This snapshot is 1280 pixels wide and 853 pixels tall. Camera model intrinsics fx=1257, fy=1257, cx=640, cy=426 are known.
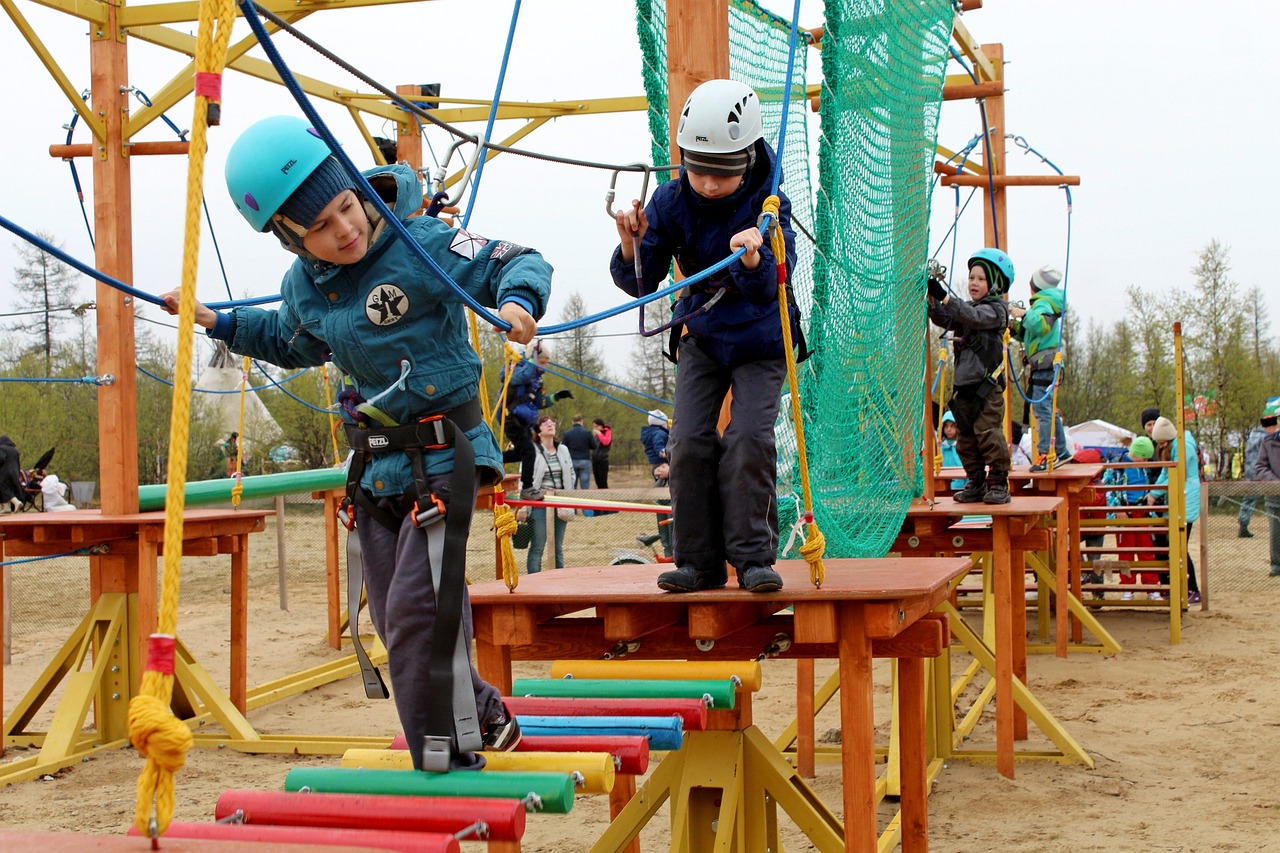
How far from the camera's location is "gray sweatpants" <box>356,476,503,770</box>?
2.67 meters

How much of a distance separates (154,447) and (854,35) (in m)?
22.0

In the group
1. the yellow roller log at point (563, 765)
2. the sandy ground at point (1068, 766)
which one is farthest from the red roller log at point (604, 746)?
the sandy ground at point (1068, 766)

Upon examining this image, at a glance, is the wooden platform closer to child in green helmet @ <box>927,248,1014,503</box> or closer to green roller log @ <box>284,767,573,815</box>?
green roller log @ <box>284,767,573,815</box>

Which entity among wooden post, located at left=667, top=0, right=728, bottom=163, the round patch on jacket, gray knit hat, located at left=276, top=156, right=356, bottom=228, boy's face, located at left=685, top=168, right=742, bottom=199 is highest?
wooden post, located at left=667, top=0, right=728, bottom=163

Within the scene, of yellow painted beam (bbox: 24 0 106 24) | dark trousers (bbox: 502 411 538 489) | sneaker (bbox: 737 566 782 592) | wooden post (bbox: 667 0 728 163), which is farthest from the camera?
dark trousers (bbox: 502 411 538 489)

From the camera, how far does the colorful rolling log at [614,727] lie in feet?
10.5

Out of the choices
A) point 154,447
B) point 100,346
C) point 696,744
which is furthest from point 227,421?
point 696,744

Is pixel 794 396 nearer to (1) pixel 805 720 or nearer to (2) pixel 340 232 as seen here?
(2) pixel 340 232

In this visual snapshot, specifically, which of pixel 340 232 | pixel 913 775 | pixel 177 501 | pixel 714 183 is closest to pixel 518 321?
pixel 340 232

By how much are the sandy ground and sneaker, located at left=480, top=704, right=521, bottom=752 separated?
212 centimetres

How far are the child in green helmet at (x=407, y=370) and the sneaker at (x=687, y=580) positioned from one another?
2.34 feet

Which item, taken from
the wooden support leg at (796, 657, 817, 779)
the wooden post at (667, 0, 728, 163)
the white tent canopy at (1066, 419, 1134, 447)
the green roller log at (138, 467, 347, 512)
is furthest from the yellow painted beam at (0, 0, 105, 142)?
the white tent canopy at (1066, 419, 1134, 447)

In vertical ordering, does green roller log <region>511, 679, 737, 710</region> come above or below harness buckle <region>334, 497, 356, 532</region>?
below

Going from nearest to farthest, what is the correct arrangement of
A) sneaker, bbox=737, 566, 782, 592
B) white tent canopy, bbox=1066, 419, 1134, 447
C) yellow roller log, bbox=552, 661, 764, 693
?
sneaker, bbox=737, 566, 782, 592 → yellow roller log, bbox=552, 661, 764, 693 → white tent canopy, bbox=1066, 419, 1134, 447
